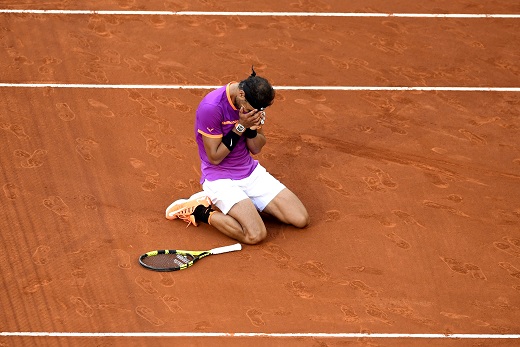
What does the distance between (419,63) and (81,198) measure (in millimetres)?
4962

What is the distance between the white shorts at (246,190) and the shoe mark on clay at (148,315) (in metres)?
1.49

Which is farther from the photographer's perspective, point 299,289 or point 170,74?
point 170,74

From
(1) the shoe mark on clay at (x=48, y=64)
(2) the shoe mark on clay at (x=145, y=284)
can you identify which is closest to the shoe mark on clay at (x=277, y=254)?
(2) the shoe mark on clay at (x=145, y=284)

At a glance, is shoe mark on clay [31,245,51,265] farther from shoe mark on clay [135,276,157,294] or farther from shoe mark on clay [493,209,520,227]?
shoe mark on clay [493,209,520,227]

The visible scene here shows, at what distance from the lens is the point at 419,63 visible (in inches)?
563

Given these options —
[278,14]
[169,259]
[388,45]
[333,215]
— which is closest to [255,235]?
[169,259]

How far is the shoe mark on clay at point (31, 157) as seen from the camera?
39.9 ft

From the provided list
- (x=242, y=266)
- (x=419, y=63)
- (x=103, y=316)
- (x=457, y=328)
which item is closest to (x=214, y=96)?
(x=242, y=266)

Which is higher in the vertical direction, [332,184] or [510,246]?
[332,184]

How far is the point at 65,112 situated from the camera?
13.1 metres

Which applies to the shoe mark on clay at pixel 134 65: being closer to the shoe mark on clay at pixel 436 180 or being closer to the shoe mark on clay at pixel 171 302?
the shoe mark on clay at pixel 436 180

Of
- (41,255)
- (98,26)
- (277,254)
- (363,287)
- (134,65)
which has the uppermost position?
(98,26)

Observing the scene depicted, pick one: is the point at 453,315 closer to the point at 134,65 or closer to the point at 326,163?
the point at 326,163

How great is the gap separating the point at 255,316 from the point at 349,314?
0.87m
